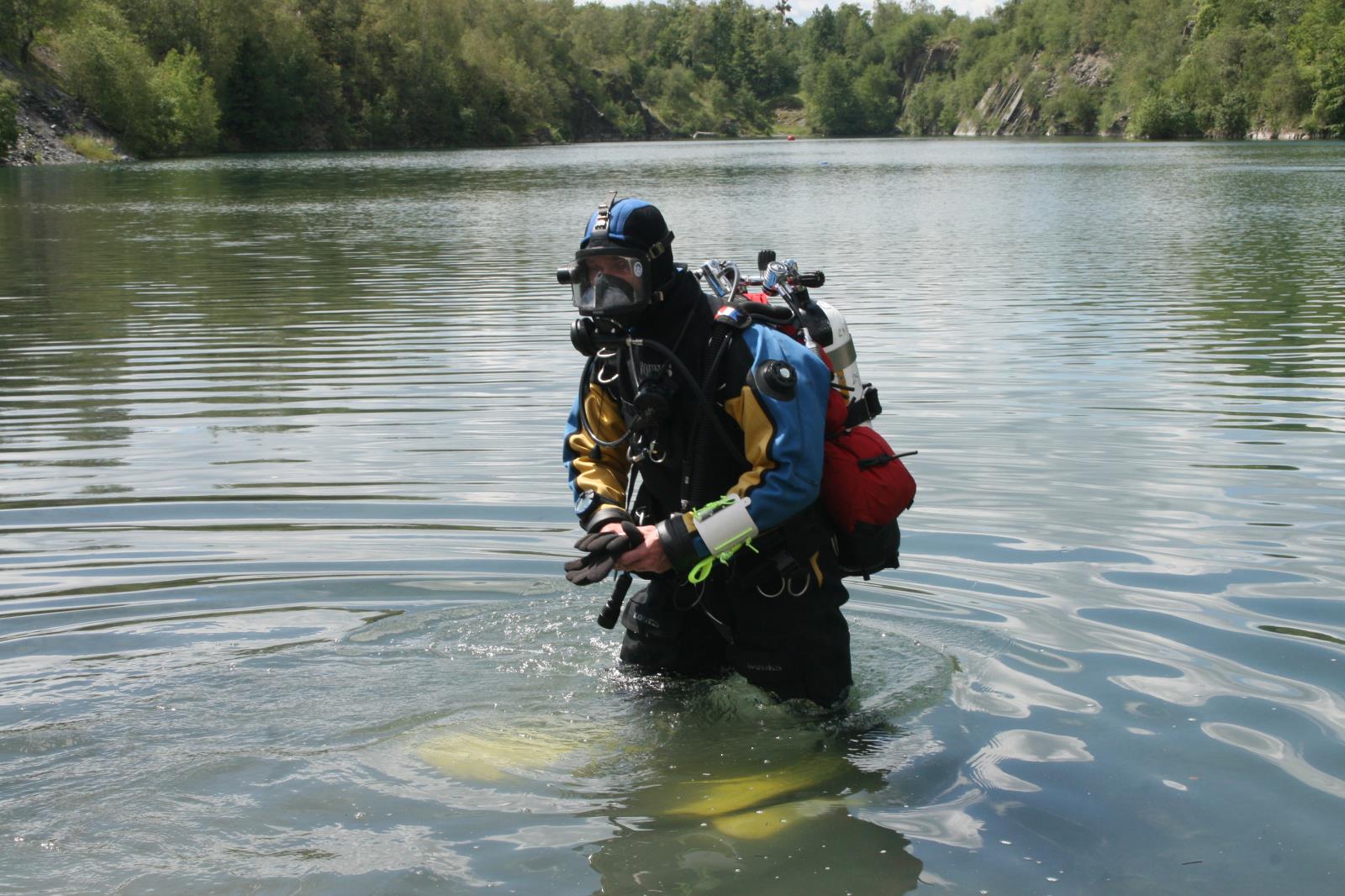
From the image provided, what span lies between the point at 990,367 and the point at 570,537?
233 inches

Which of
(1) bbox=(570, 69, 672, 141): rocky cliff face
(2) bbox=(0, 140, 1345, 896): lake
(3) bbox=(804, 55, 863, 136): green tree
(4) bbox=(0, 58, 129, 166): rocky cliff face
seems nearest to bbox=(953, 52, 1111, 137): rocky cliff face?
(3) bbox=(804, 55, 863, 136): green tree

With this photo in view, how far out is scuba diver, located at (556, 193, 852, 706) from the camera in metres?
3.84

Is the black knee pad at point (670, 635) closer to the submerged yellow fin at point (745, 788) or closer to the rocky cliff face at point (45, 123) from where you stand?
the submerged yellow fin at point (745, 788)

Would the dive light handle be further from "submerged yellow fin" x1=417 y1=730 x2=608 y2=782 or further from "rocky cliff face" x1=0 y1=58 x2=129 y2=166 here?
"rocky cliff face" x1=0 y1=58 x2=129 y2=166

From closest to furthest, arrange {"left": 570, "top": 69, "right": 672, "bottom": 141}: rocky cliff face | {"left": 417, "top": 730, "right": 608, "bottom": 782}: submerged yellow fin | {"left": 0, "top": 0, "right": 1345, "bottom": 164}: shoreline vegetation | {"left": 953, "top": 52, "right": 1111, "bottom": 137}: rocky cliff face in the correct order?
{"left": 417, "top": 730, "right": 608, "bottom": 782}: submerged yellow fin
{"left": 0, "top": 0, "right": 1345, "bottom": 164}: shoreline vegetation
{"left": 570, "top": 69, "right": 672, "bottom": 141}: rocky cliff face
{"left": 953, "top": 52, "right": 1111, "bottom": 137}: rocky cliff face

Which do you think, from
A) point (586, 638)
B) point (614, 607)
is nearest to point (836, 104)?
point (586, 638)

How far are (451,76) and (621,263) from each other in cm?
10705

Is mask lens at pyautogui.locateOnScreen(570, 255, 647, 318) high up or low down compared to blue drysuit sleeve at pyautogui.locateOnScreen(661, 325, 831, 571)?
up

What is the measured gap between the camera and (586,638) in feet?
17.3

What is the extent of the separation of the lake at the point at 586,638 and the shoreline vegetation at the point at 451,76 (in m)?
51.3

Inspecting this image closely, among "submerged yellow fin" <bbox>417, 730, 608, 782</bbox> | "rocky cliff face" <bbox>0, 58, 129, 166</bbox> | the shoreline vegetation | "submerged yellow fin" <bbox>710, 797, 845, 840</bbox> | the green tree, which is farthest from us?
the green tree

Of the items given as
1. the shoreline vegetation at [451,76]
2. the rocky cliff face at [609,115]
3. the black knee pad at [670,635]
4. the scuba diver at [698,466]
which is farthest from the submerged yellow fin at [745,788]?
the rocky cliff face at [609,115]

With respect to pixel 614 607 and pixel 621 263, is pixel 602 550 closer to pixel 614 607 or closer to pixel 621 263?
pixel 614 607

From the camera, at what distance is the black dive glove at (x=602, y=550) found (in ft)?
12.6
